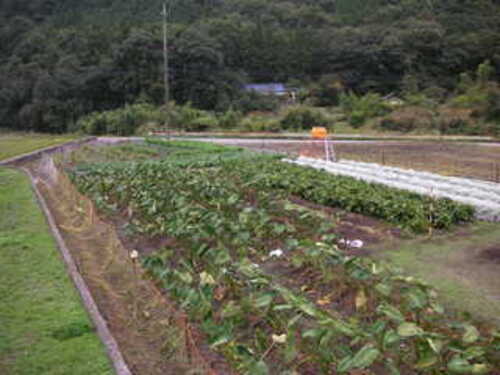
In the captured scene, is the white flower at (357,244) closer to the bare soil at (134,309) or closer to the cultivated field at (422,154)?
the bare soil at (134,309)

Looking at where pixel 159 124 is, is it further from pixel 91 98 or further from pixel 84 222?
pixel 84 222

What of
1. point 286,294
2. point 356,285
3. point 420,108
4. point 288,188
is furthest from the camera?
point 420,108

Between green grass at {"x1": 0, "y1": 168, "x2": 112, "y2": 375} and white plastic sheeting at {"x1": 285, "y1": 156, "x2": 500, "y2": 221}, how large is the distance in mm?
7759

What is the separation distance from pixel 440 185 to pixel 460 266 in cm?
540

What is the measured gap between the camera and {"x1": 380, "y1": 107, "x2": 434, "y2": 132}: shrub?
35.4 m

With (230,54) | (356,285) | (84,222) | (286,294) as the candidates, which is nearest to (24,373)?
(286,294)

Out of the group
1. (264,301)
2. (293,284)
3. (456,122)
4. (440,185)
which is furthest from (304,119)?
(264,301)

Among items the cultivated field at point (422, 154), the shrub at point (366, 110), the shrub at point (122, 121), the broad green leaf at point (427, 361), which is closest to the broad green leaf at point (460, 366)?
the broad green leaf at point (427, 361)

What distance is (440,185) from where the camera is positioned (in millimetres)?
13266

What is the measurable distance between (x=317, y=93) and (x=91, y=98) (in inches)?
832

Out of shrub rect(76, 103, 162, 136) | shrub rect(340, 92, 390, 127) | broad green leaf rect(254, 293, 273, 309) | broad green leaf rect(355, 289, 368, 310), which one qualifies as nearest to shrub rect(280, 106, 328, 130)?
shrub rect(340, 92, 390, 127)

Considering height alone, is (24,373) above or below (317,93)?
below

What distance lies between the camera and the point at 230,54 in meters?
60.0

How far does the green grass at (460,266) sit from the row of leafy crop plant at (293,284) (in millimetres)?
568
